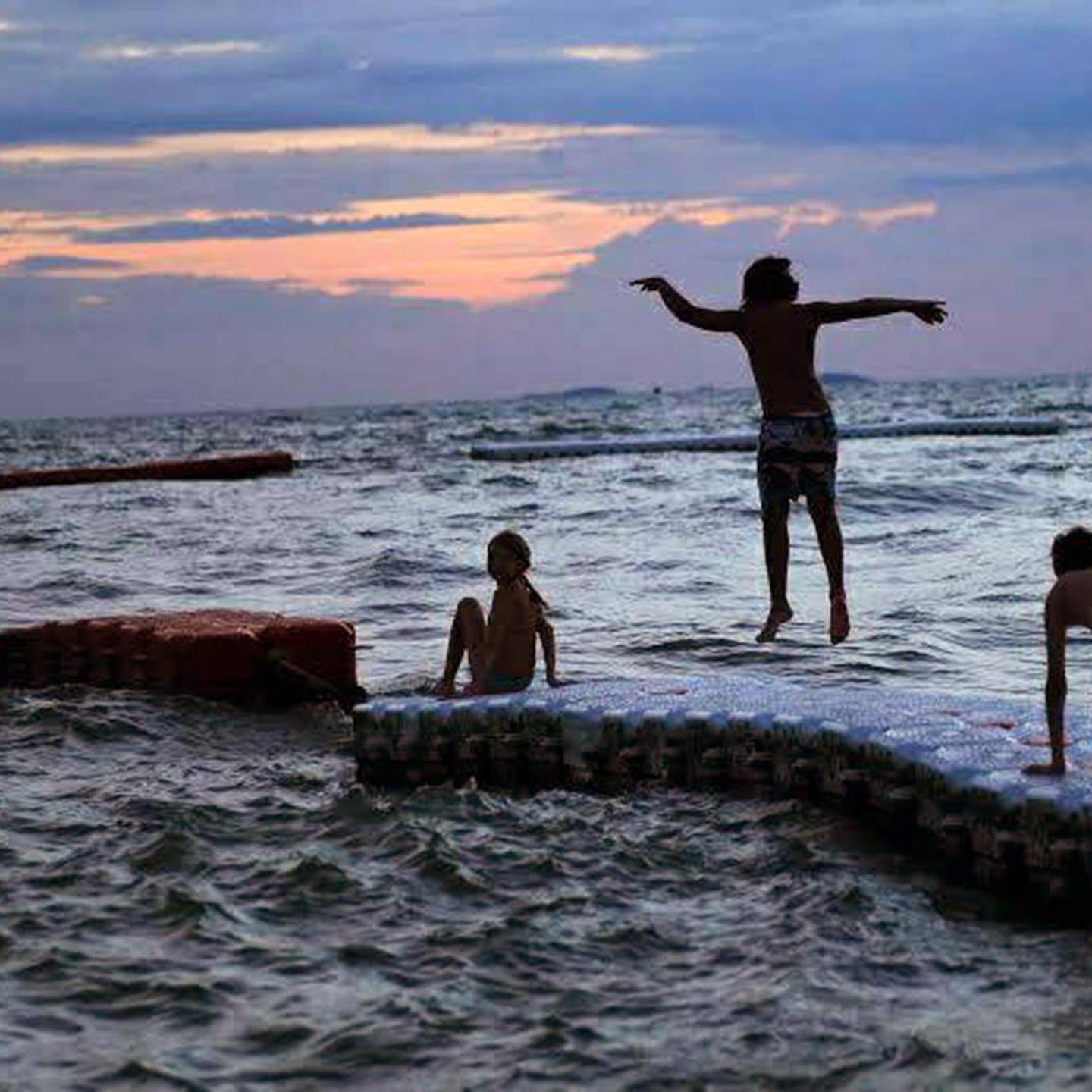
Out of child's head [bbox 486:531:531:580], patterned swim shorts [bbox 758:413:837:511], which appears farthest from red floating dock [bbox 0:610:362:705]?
patterned swim shorts [bbox 758:413:837:511]

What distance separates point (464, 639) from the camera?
14.1m

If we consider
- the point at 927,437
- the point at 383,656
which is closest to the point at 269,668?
the point at 383,656

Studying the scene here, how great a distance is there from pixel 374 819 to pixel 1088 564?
474 cm

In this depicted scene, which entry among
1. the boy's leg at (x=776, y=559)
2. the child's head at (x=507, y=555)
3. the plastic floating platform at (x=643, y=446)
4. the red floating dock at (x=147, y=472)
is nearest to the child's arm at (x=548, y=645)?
the child's head at (x=507, y=555)

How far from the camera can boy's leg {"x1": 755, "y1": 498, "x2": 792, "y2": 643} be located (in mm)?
11781

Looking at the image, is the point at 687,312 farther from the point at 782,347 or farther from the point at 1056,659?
the point at 1056,659

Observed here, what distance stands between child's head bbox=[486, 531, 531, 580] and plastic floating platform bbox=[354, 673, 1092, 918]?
2.82 feet

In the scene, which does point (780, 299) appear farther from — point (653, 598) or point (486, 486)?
point (486, 486)

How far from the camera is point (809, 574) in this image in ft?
86.7

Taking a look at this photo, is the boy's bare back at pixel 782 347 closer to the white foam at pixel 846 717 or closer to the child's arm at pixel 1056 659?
the child's arm at pixel 1056 659

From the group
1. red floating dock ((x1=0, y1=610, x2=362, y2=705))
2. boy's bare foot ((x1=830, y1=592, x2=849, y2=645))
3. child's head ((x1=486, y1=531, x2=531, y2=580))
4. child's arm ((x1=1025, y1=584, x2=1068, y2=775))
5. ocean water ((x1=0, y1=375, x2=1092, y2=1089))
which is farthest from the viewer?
red floating dock ((x1=0, y1=610, x2=362, y2=705))

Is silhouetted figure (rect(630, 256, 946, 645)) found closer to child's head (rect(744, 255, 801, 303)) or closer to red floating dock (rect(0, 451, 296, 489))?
child's head (rect(744, 255, 801, 303))

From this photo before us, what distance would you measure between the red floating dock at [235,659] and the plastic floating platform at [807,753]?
8.74 feet

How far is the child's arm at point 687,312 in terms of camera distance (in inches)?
438
